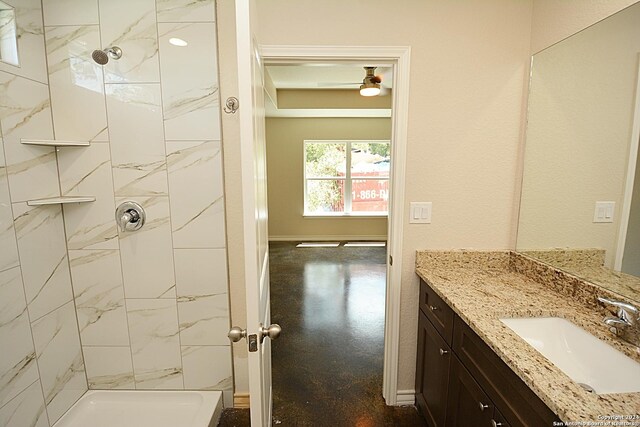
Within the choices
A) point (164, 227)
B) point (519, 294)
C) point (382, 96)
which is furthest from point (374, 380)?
point (382, 96)

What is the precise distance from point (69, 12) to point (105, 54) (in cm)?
28

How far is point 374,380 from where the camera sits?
2.13m

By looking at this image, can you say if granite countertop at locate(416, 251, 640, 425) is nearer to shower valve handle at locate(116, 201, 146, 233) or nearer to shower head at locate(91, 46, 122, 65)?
shower valve handle at locate(116, 201, 146, 233)

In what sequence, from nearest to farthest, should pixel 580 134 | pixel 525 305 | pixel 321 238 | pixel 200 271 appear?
pixel 525 305 → pixel 580 134 → pixel 200 271 → pixel 321 238

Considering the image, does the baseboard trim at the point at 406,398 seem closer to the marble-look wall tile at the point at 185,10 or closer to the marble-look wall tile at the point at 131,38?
the marble-look wall tile at the point at 131,38

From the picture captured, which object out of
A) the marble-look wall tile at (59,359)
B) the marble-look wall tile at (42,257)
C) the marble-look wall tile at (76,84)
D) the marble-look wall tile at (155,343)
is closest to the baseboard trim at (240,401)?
the marble-look wall tile at (155,343)

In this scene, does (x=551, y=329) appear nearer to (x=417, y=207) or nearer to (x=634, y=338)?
(x=634, y=338)

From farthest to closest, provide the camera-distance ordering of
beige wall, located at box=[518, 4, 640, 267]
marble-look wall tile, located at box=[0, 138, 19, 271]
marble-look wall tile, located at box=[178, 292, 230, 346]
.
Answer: marble-look wall tile, located at box=[178, 292, 230, 346], marble-look wall tile, located at box=[0, 138, 19, 271], beige wall, located at box=[518, 4, 640, 267]

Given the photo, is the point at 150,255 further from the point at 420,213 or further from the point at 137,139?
the point at 420,213

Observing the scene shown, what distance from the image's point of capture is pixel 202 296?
178 cm

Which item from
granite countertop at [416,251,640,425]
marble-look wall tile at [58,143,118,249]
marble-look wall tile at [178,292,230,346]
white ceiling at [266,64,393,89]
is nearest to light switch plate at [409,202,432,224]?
granite countertop at [416,251,640,425]

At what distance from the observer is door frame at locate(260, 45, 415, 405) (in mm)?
1610

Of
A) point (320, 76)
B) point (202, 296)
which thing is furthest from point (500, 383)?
point (320, 76)

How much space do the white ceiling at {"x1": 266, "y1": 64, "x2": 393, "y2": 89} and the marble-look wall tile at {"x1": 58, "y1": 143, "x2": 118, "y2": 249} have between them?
8.60ft
